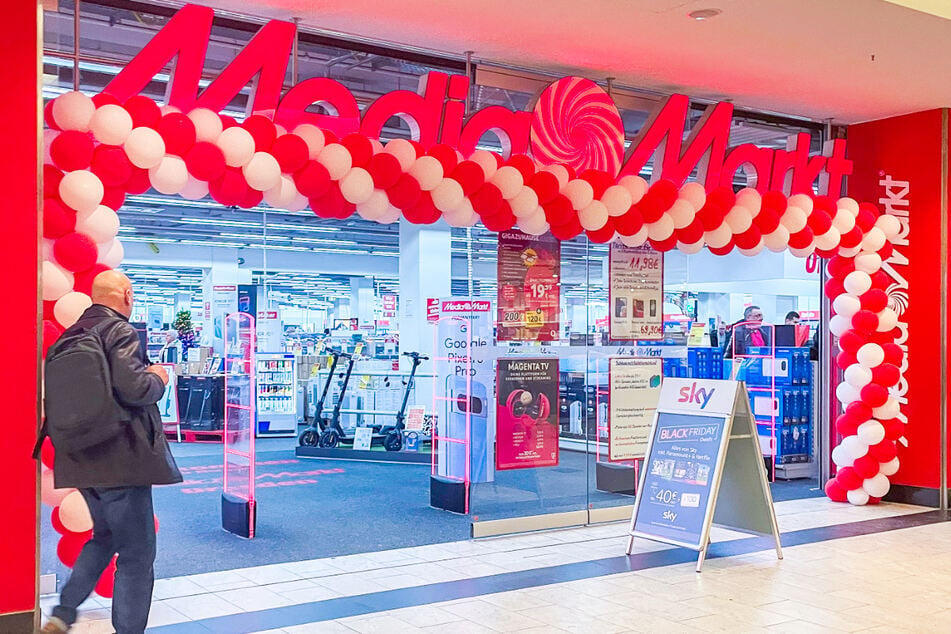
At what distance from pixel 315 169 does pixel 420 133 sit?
0.90 m

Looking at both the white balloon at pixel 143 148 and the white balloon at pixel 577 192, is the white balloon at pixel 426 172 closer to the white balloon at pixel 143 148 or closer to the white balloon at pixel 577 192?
the white balloon at pixel 577 192

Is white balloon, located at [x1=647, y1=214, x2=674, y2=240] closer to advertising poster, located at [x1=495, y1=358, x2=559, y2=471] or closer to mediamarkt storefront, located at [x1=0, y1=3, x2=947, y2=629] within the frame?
mediamarkt storefront, located at [x1=0, y1=3, x2=947, y2=629]

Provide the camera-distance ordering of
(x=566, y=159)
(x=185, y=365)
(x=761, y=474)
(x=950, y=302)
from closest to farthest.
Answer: (x=761, y=474) < (x=566, y=159) < (x=950, y=302) < (x=185, y=365)

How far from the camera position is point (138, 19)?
604cm

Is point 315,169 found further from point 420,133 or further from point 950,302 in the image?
point 950,302

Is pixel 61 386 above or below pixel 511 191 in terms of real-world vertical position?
below

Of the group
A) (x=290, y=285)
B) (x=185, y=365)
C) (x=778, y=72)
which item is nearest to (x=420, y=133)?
(x=778, y=72)

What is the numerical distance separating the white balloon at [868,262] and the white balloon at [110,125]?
18.0ft

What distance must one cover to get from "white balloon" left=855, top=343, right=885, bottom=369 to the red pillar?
5.82 metres

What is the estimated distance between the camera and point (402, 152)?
17.6ft

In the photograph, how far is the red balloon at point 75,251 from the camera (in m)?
4.32

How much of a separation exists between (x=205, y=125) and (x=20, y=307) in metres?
1.22

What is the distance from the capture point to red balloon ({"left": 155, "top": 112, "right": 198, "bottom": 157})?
4.61 meters

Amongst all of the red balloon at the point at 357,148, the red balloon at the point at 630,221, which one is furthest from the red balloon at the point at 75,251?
the red balloon at the point at 630,221
